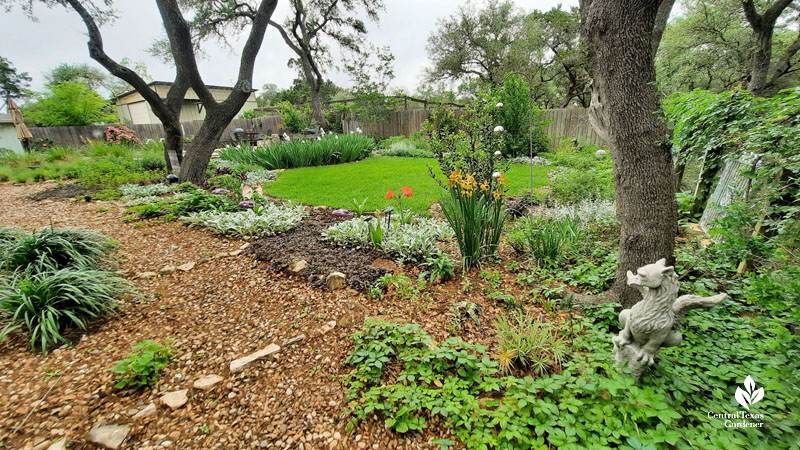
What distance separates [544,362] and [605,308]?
668 millimetres

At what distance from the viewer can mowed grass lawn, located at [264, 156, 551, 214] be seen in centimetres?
459

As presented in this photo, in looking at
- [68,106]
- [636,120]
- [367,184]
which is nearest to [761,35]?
[636,120]

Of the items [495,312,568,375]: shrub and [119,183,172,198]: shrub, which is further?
[119,183,172,198]: shrub

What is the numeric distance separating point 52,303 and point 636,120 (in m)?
3.70

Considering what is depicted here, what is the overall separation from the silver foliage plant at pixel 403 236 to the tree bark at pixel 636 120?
4.69ft

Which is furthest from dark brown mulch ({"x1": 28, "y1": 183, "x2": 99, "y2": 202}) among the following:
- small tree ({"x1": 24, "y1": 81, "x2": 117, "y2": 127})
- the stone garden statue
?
small tree ({"x1": 24, "y1": 81, "x2": 117, "y2": 127})

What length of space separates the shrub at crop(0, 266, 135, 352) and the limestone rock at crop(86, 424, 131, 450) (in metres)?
0.79

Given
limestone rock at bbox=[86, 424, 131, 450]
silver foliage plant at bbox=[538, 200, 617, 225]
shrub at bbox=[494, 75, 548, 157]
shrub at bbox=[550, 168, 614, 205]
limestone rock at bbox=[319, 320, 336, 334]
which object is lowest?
limestone rock at bbox=[86, 424, 131, 450]

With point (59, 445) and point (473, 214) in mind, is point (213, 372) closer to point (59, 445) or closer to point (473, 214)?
point (59, 445)

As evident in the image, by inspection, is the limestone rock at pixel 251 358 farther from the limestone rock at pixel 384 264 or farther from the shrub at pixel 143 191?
the shrub at pixel 143 191

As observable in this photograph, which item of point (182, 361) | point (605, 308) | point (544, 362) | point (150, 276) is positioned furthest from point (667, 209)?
point (150, 276)
